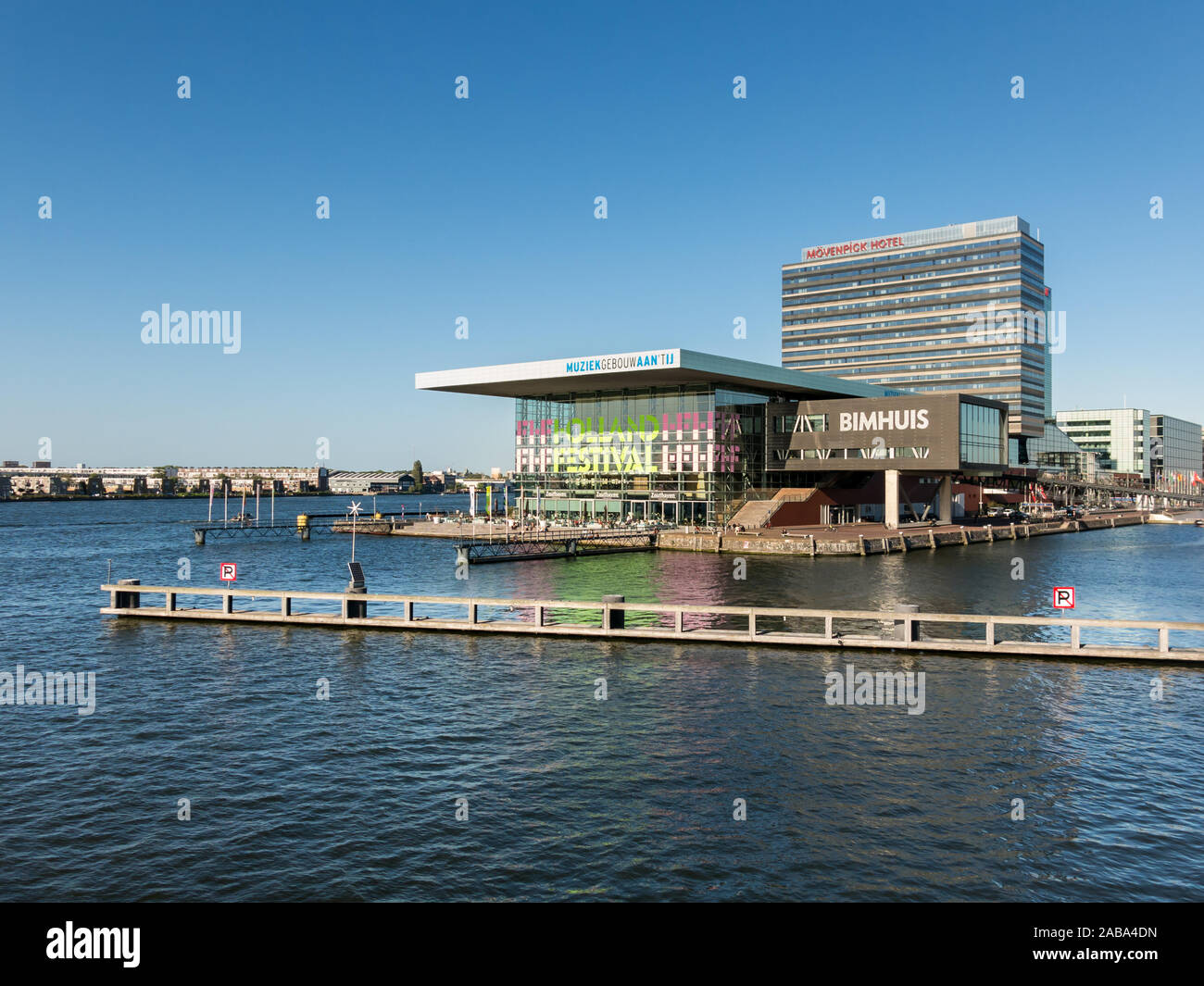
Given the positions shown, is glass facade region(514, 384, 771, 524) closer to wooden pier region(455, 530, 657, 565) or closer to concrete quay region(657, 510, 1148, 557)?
concrete quay region(657, 510, 1148, 557)

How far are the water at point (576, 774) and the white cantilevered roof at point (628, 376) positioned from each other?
6032 centimetres

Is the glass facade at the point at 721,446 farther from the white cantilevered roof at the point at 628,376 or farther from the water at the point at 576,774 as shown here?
the water at the point at 576,774

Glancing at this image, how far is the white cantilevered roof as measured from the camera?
96.1 m

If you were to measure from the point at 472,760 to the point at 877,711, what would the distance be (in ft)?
45.7

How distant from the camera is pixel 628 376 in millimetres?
102000

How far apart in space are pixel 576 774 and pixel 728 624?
25.3m

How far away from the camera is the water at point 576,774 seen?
16.5 metres

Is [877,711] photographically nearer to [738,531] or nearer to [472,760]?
[472,760]

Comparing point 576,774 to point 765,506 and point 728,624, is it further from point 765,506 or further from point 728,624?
point 765,506

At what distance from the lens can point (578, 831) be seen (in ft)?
60.3

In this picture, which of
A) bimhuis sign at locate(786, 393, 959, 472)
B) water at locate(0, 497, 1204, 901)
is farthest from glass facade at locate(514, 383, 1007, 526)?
water at locate(0, 497, 1204, 901)

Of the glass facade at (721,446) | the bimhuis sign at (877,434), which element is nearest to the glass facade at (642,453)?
the glass facade at (721,446)

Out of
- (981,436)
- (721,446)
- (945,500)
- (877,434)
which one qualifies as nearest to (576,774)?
(721,446)
